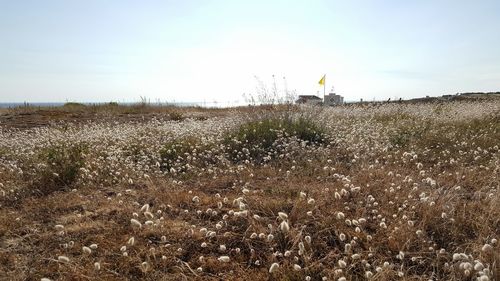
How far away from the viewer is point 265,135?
7.64 meters

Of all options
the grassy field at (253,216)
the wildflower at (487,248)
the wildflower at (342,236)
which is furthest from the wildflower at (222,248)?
the wildflower at (487,248)

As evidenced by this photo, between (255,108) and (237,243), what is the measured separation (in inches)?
246

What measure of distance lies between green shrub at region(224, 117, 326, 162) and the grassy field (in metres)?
0.09

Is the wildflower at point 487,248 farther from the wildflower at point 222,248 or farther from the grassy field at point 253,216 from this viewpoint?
the wildflower at point 222,248

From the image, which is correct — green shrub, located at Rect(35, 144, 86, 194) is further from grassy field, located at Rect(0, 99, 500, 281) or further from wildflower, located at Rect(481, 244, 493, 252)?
wildflower, located at Rect(481, 244, 493, 252)

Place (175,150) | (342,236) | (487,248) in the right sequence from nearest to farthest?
(487,248)
(342,236)
(175,150)

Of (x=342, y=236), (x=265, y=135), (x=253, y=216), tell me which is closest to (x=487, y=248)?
(x=342, y=236)

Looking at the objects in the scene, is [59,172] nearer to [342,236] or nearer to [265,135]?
[265,135]

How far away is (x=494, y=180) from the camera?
4488 mm

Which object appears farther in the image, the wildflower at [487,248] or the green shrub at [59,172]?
the green shrub at [59,172]

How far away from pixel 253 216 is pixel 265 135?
13.4ft

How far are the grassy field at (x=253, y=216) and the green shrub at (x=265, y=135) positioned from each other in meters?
0.09

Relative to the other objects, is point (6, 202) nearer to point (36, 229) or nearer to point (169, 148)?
point (36, 229)

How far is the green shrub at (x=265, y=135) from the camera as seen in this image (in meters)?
6.93
